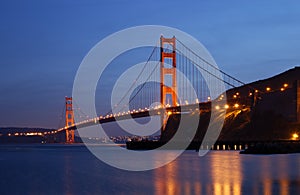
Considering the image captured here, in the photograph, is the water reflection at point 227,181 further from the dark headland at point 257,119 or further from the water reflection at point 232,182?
the dark headland at point 257,119

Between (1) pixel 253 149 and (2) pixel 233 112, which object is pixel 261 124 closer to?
(2) pixel 233 112

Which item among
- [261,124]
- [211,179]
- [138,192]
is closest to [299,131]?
[261,124]

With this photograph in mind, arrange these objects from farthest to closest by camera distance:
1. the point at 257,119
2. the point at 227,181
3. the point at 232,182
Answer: the point at 257,119
the point at 227,181
the point at 232,182

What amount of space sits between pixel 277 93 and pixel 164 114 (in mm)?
13362

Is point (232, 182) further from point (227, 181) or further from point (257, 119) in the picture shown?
point (257, 119)

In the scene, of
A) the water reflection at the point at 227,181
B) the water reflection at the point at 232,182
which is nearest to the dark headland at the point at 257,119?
the water reflection at the point at 227,181

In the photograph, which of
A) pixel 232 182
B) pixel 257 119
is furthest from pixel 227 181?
pixel 257 119

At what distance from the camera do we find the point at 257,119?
150 feet

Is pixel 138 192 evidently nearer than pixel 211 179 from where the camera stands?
Yes

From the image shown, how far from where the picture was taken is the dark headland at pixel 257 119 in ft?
140

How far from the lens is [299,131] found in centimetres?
3959

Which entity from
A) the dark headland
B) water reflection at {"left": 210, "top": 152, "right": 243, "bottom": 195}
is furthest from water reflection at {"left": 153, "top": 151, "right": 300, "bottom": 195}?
the dark headland

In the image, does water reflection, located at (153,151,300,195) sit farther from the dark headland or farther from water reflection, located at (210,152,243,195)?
the dark headland

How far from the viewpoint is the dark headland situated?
42594mm
